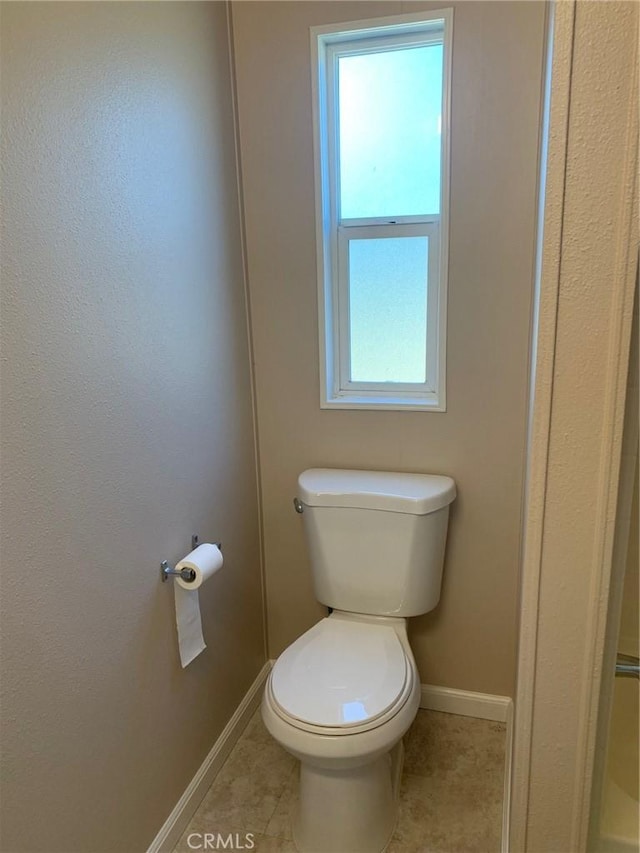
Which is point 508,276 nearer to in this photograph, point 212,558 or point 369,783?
point 212,558

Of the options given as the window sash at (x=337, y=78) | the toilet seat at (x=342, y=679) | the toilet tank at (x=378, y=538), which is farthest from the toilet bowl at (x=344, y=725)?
the window sash at (x=337, y=78)

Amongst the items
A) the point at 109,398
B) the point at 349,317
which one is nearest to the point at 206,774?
the point at 109,398

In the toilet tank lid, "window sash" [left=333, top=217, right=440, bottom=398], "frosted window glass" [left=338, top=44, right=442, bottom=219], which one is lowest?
the toilet tank lid

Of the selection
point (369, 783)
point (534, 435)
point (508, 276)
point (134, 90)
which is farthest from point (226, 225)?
point (369, 783)

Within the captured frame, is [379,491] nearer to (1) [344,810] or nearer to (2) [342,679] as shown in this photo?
(2) [342,679]

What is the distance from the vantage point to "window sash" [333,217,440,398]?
5.71 ft

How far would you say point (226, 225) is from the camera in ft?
5.55

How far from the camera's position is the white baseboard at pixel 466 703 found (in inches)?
75.5

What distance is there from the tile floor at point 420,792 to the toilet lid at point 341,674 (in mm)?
453

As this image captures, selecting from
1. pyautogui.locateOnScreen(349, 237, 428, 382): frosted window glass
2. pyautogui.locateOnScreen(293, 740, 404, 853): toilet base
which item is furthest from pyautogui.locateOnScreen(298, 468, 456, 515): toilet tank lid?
pyautogui.locateOnScreen(293, 740, 404, 853): toilet base

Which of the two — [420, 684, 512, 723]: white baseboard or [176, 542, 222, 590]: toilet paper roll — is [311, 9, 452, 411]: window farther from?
[420, 684, 512, 723]: white baseboard

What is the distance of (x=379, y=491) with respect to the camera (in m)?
1.66

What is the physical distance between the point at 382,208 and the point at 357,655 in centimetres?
133

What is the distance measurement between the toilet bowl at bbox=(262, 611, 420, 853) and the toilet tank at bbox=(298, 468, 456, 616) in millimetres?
135
